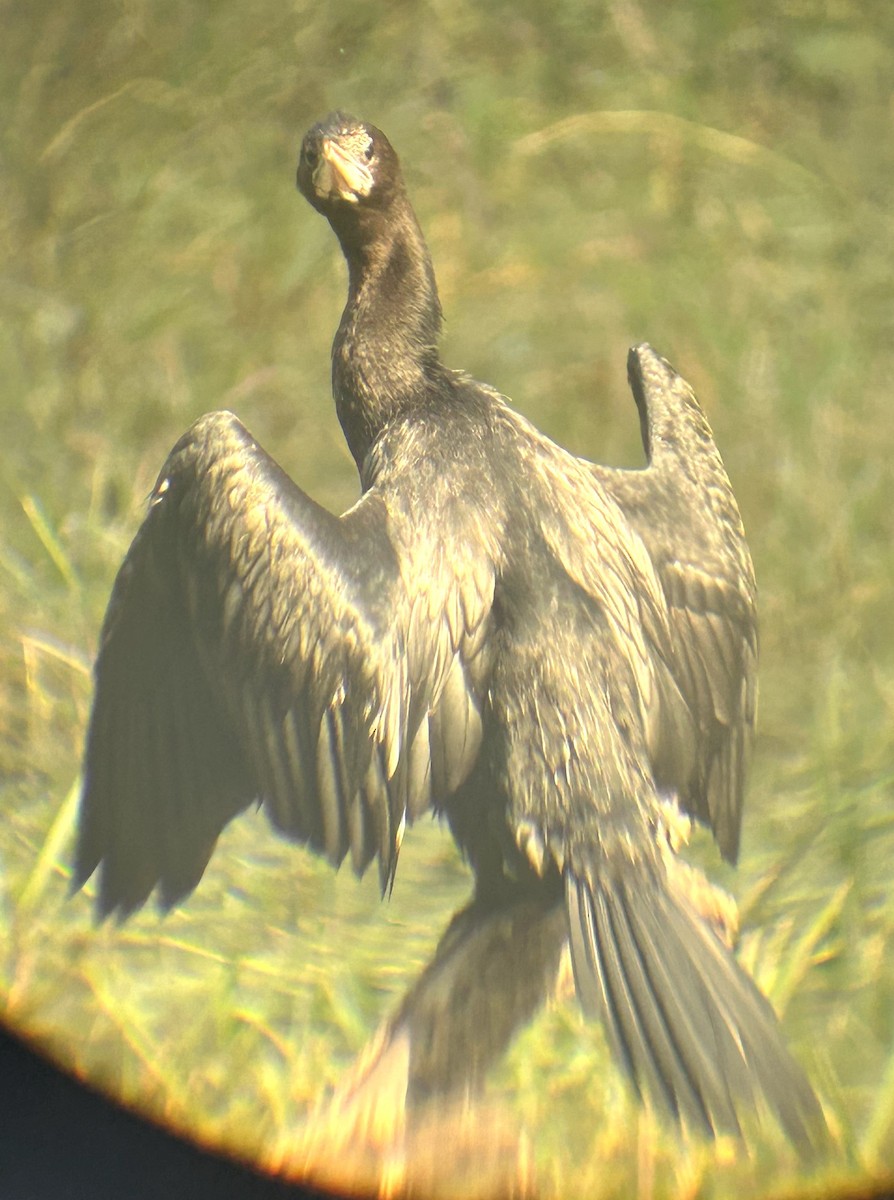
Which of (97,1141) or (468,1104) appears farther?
(97,1141)

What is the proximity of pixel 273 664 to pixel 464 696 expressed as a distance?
19 cm

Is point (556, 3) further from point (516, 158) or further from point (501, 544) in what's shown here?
point (501, 544)

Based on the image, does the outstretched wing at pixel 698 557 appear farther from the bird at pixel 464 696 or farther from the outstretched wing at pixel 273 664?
the outstretched wing at pixel 273 664

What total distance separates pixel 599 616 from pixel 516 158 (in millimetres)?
499

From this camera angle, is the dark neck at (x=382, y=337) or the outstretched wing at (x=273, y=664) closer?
the outstretched wing at (x=273, y=664)

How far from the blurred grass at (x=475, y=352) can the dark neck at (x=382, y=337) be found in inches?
1.0

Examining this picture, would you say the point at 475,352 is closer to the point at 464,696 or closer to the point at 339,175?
the point at 339,175

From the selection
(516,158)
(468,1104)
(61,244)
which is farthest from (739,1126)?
(61,244)

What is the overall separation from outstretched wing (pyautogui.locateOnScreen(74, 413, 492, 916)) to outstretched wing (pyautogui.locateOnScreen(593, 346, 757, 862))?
0.81ft

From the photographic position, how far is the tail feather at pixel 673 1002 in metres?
1.11

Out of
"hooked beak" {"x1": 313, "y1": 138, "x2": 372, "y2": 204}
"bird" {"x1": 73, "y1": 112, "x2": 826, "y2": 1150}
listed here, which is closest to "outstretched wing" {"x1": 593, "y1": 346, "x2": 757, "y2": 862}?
"bird" {"x1": 73, "y1": 112, "x2": 826, "y2": 1150}

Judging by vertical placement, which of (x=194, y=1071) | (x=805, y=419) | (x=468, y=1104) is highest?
(x=805, y=419)

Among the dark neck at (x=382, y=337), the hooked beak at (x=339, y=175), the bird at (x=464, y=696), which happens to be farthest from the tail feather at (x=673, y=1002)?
the hooked beak at (x=339, y=175)

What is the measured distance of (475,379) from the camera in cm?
133
